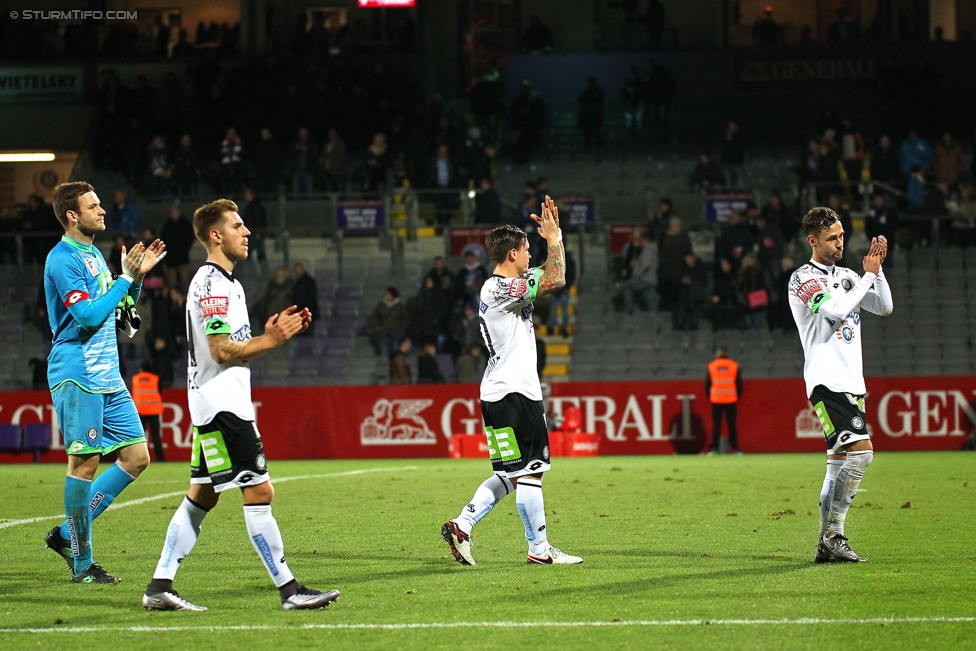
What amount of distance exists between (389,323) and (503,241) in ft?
57.9

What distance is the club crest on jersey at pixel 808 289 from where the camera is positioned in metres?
9.17

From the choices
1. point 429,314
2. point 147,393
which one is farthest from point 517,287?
point 429,314

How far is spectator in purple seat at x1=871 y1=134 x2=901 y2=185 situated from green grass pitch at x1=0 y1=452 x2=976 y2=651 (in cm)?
1618

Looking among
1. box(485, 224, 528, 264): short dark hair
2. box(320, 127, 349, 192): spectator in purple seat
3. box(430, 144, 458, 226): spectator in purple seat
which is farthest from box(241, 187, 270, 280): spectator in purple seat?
box(485, 224, 528, 264): short dark hair

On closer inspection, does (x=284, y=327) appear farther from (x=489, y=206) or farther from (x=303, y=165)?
(x=303, y=165)

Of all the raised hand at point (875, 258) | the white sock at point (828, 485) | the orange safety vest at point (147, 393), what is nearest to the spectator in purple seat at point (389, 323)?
the orange safety vest at point (147, 393)

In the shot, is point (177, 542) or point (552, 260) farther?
point (552, 260)

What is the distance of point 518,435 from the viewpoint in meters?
9.10

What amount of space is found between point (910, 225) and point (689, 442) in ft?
25.6

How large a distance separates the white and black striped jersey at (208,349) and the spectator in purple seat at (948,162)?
87.7 feet

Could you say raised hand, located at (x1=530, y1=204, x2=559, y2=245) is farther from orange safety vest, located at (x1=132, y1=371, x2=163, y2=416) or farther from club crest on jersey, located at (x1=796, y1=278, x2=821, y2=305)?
orange safety vest, located at (x1=132, y1=371, x2=163, y2=416)

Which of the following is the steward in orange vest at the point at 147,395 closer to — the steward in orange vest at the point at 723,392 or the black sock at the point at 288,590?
the steward in orange vest at the point at 723,392

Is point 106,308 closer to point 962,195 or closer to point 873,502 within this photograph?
point 873,502

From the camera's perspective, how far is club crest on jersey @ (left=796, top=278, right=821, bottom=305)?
30.1ft
